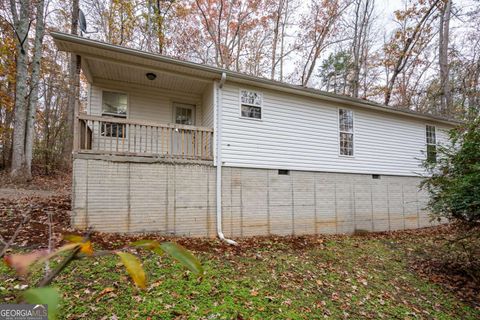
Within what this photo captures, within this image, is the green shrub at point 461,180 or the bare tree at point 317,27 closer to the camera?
the green shrub at point 461,180

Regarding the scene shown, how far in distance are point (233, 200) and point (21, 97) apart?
32.2 feet

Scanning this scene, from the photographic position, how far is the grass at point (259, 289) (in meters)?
3.54

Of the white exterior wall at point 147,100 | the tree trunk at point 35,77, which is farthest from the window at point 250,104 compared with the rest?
the tree trunk at point 35,77

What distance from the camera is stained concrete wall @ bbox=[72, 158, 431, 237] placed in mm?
6211

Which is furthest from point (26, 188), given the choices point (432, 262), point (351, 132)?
point (432, 262)

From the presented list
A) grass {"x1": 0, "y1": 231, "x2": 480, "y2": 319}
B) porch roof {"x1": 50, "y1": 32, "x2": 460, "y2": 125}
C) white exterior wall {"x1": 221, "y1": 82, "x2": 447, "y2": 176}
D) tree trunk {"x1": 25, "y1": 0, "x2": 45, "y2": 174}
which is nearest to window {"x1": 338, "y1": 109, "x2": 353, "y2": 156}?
white exterior wall {"x1": 221, "y1": 82, "x2": 447, "y2": 176}

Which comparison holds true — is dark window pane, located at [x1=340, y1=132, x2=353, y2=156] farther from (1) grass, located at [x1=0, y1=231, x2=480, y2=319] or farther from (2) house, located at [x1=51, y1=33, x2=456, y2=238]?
(1) grass, located at [x1=0, y1=231, x2=480, y2=319]

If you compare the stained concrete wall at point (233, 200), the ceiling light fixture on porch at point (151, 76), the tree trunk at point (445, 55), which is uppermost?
the tree trunk at point (445, 55)

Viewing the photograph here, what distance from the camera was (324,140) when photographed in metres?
9.20

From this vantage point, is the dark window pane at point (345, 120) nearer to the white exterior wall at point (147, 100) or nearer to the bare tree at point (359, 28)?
the white exterior wall at point (147, 100)

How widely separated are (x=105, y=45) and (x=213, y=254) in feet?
18.4

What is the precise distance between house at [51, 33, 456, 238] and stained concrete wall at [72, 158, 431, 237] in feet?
0.10

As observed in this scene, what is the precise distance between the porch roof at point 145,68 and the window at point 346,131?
60 cm

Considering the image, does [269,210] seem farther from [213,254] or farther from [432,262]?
[432,262]
